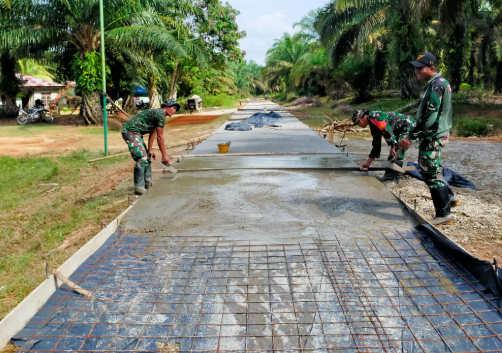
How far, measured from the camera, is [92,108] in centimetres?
1512

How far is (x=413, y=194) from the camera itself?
4977 mm

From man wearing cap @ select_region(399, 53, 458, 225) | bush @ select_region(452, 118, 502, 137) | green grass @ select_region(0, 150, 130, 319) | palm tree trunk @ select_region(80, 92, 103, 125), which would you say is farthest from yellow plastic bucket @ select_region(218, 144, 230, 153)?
palm tree trunk @ select_region(80, 92, 103, 125)

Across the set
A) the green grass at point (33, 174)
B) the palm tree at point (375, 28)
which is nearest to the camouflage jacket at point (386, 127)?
the green grass at point (33, 174)

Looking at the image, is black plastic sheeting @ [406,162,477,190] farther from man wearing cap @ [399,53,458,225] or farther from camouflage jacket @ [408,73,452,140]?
camouflage jacket @ [408,73,452,140]

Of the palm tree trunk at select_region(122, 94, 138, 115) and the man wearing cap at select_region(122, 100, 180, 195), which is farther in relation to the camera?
the palm tree trunk at select_region(122, 94, 138, 115)

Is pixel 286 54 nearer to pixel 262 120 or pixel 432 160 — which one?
pixel 262 120

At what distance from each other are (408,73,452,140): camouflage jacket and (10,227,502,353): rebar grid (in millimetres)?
1068

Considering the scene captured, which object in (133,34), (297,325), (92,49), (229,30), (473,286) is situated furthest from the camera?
(229,30)

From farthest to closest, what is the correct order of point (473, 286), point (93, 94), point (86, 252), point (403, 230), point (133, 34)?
point (93, 94) → point (133, 34) → point (403, 230) → point (86, 252) → point (473, 286)

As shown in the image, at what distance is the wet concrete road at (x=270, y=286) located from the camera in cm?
217

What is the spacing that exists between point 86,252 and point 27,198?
3.35 metres

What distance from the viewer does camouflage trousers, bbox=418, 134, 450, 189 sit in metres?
3.65

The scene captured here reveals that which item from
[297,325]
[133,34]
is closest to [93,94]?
[133,34]

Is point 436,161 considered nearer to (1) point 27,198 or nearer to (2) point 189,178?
(2) point 189,178
